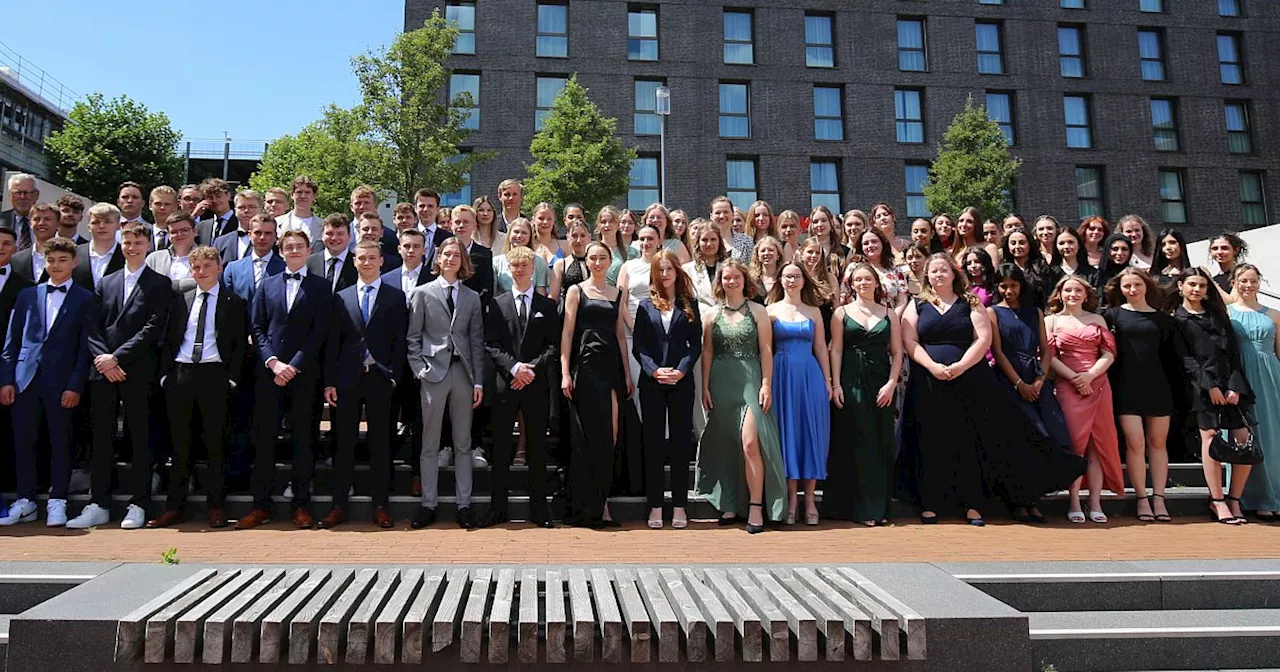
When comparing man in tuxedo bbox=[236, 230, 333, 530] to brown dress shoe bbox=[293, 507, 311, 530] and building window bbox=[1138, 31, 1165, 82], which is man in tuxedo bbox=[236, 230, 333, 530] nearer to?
brown dress shoe bbox=[293, 507, 311, 530]

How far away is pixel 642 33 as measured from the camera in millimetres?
30109

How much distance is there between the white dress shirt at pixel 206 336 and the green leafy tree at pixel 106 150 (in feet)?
96.4

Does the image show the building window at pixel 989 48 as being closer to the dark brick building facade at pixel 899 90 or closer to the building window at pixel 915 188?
the dark brick building facade at pixel 899 90

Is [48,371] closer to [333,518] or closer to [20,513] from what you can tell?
[20,513]

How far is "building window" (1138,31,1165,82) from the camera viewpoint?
106 ft

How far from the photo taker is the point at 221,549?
5289 millimetres

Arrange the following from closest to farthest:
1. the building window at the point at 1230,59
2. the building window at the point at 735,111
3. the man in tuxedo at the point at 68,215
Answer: the man in tuxedo at the point at 68,215, the building window at the point at 735,111, the building window at the point at 1230,59

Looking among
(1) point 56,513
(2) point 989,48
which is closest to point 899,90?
(2) point 989,48

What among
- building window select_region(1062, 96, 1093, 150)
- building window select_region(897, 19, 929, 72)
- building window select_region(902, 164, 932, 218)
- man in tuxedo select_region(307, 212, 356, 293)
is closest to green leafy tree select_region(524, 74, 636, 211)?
building window select_region(902, 164, 932, 218)

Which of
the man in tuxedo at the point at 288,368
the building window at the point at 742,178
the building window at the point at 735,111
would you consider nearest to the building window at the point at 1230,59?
the building window at the point at 735,111

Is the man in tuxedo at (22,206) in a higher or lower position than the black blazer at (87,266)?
higher

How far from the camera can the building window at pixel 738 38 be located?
30.3m

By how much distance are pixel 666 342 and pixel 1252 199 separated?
121 ft

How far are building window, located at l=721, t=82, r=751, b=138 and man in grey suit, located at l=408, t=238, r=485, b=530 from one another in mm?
25100
